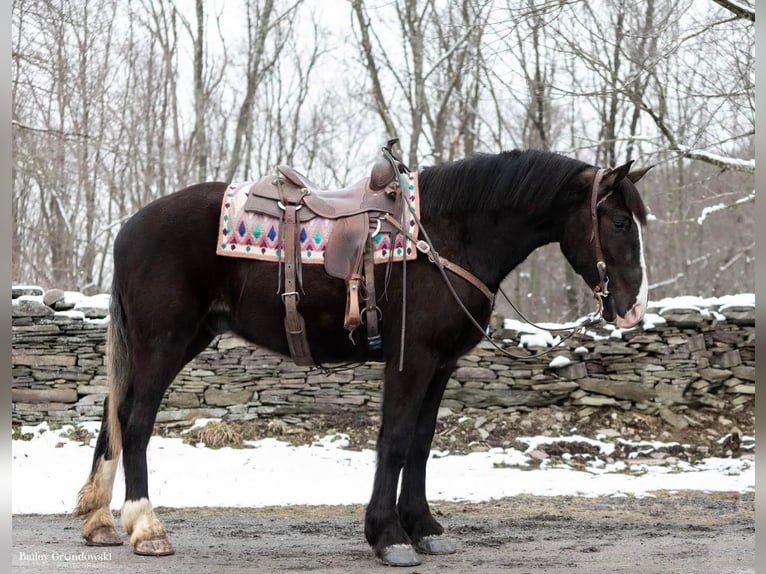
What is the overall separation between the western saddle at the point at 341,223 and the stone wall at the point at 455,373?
537 centimetres

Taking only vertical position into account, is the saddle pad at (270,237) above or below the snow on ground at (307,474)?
above

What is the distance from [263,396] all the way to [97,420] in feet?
6.54

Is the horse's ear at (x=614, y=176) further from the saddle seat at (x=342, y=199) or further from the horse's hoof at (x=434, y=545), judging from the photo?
the horse's hoof at (x=434, y=545)

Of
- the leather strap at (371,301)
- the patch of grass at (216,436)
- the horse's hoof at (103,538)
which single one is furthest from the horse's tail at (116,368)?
the patch of grass at (216,436)

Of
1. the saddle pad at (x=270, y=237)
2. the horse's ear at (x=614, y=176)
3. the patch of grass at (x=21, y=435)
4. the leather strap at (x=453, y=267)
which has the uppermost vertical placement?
the horse's ear at (x=614, y=176)

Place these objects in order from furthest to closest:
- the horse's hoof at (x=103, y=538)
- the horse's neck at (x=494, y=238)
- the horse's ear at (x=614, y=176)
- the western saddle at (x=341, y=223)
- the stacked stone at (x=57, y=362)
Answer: the stacked stone at (x=57, y=362) → the horse's hoof at (x=103, y=538) → the horse's neck at (x=494, y=238) → the western saddle at (x=341, y=223) → the horse's ear at (x=614, y=176)

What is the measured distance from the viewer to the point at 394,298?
168 inches

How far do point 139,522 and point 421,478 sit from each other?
1.58m

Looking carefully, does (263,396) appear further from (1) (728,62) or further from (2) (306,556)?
(1) (728,62)

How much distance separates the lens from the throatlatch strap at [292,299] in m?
4.28

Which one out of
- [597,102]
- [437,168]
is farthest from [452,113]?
[437,168]

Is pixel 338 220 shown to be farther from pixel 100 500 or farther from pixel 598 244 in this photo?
pixel 100 500

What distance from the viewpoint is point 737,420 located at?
958 centimetres

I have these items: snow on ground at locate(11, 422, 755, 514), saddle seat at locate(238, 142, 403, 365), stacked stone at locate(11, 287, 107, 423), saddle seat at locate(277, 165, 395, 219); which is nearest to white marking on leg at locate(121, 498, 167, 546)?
saddle seat at locate(238, 142, 403, 365)
